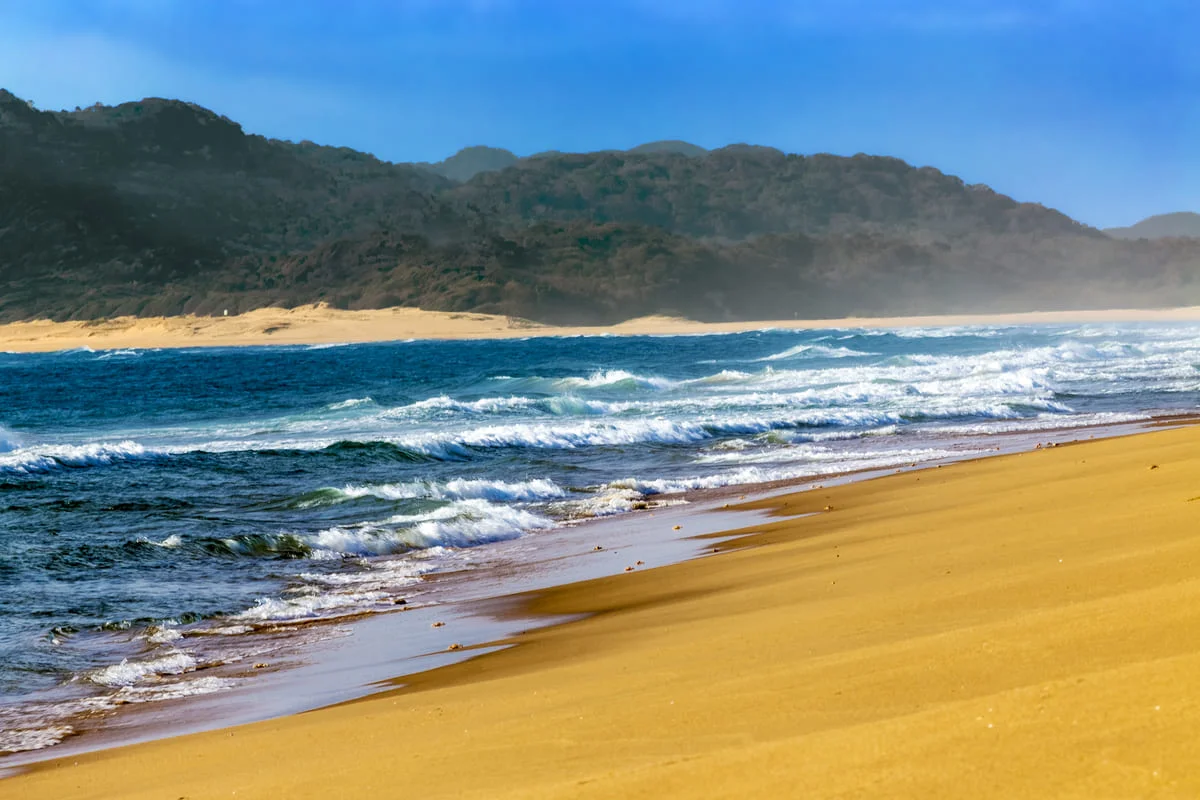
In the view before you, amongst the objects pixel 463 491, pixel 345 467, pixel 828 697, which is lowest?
pixel 463 491

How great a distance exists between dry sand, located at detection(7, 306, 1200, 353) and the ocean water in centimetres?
5047

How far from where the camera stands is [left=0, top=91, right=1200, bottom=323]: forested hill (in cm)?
10988

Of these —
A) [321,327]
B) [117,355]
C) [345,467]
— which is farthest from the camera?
[321,327]

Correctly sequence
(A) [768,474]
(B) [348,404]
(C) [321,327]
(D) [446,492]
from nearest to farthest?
(D) [446,492] → (A) [768,474] → (B) [348,404] → (C) [321,327]

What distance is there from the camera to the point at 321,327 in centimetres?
10225

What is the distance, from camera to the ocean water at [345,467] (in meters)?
9.12

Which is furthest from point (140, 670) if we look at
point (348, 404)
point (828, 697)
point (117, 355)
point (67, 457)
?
point (117, 355)

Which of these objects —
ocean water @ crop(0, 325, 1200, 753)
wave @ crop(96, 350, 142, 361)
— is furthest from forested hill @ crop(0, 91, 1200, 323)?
ocean water @ crop(0, 325, 1200, 753)

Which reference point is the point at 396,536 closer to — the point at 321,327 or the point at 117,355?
the point at 117,355

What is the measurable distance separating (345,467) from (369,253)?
103 meters

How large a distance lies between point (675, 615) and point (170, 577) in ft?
21.0

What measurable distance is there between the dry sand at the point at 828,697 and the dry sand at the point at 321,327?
89.4m

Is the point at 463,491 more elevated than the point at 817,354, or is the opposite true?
the point at 817,354

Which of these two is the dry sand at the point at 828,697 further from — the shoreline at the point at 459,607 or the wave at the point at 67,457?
the wave at the point at 67,457
